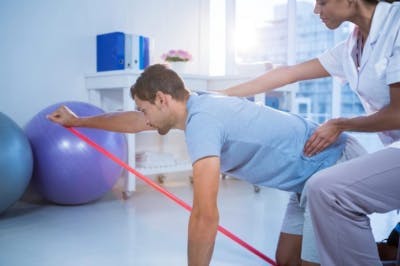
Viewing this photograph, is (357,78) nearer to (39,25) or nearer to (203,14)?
(39,25)

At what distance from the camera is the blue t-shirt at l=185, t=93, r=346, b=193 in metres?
1.22

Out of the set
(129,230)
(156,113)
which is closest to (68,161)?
(129,230)

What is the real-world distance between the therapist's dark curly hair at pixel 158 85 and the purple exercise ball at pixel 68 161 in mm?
1371

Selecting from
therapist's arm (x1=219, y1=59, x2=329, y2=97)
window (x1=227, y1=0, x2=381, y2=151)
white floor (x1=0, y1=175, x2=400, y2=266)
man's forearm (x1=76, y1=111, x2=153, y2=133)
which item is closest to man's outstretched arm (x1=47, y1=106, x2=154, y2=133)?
man's forearm (x1=76, y1=111, x2=153, y2=133)

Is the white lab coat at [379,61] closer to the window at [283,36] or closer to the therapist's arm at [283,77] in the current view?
the therapist's arm at [283,77]

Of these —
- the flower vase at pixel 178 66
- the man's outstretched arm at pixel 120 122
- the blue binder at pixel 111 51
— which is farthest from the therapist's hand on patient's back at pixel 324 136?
the flower vase at pixel 178 66

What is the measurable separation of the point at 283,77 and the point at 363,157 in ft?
1.74

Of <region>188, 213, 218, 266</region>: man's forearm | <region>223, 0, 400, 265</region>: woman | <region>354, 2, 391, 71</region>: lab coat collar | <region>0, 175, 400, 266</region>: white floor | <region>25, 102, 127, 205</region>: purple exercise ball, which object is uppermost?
<region>354, 2, 391, 71</region>: lab coat collar

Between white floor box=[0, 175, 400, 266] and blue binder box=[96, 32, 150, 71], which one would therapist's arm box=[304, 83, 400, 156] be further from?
blue binder box=[96, 32, 150, 71]

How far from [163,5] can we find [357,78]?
2.58 m

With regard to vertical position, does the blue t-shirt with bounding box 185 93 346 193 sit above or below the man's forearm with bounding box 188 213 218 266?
above

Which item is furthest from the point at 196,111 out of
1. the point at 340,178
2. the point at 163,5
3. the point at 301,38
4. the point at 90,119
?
the point at 301,38

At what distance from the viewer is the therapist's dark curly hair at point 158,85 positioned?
129 cm

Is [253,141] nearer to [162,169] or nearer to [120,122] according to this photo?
[120,122]
